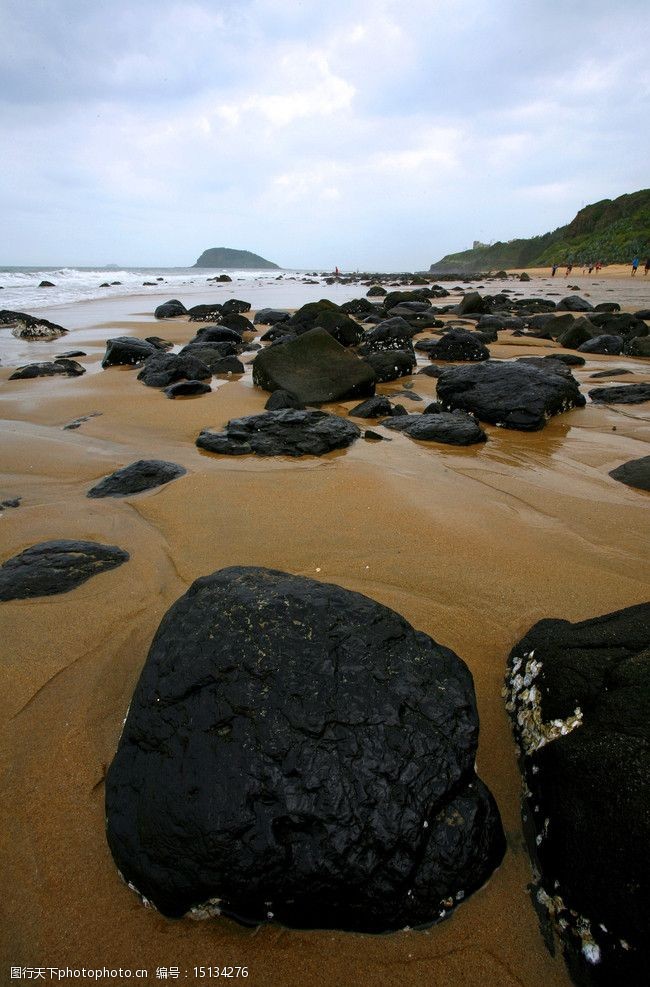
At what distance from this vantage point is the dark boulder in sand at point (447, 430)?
4.62 metres

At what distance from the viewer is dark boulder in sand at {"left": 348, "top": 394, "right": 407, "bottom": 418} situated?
546cm

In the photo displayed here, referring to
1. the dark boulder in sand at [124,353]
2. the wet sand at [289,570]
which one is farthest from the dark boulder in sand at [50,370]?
the wet sand at [289,570]

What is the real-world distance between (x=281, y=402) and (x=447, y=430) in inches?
82.6

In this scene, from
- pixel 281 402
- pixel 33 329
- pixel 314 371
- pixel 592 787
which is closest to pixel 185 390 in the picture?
pixel 281 402

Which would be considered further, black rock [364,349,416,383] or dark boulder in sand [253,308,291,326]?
dark boulder in sand [253,308,291,326]

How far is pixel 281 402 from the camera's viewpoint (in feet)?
19.2

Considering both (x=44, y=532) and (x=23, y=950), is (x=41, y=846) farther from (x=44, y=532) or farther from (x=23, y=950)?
(x=44, y=532)

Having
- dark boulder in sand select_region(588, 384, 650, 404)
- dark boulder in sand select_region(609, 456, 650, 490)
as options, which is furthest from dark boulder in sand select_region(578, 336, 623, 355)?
dark boulder in sand select_region(609, 456, 650, 490)

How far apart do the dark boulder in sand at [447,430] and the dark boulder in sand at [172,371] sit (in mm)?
3872

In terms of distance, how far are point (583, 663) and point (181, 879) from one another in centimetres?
134

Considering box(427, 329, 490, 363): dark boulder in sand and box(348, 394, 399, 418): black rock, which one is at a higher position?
box(427, 329, 490, 363): dark boulder in sand

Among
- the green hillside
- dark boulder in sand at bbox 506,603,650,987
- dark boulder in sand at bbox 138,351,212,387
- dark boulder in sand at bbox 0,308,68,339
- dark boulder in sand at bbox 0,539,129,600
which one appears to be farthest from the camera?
the green hillside

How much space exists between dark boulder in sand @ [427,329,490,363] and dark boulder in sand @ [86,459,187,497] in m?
6.39

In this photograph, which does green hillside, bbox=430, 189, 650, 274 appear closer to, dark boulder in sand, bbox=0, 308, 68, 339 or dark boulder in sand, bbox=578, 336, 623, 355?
dark boulder in sand, bbox=578, 336, 623, 355
